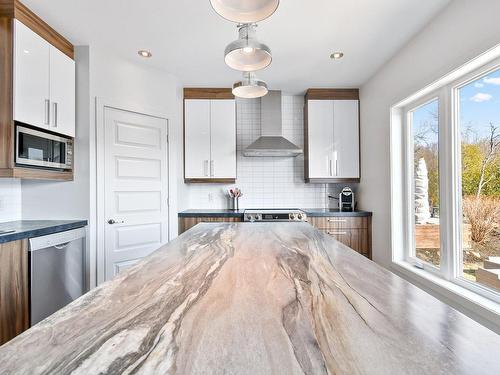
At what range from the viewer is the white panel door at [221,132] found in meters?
3.53

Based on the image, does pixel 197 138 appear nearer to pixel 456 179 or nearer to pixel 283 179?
pixel 283 179

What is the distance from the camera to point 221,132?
3.54m

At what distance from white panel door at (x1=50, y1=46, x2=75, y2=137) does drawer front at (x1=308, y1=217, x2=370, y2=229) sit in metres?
2.65

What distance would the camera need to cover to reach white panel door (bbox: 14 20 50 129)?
76.3 inches

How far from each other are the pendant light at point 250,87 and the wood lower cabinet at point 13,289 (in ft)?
5.89

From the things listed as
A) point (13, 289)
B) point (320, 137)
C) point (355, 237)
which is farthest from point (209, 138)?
point (13, 289)

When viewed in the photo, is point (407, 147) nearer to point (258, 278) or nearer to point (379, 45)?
point (379, 45)

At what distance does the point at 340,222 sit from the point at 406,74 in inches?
66.2

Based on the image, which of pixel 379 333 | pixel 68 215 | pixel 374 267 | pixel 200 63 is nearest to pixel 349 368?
pixel 379 333

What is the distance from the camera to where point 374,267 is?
96cm

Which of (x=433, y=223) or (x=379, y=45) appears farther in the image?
(x=379, y=45)

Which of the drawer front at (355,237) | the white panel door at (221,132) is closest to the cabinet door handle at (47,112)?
the white panel door at (221,132)

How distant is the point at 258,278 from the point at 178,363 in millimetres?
434

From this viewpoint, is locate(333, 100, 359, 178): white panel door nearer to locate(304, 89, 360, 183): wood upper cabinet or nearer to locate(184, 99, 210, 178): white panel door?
locate(304, 89, 360, 183): wood upper cabinet
